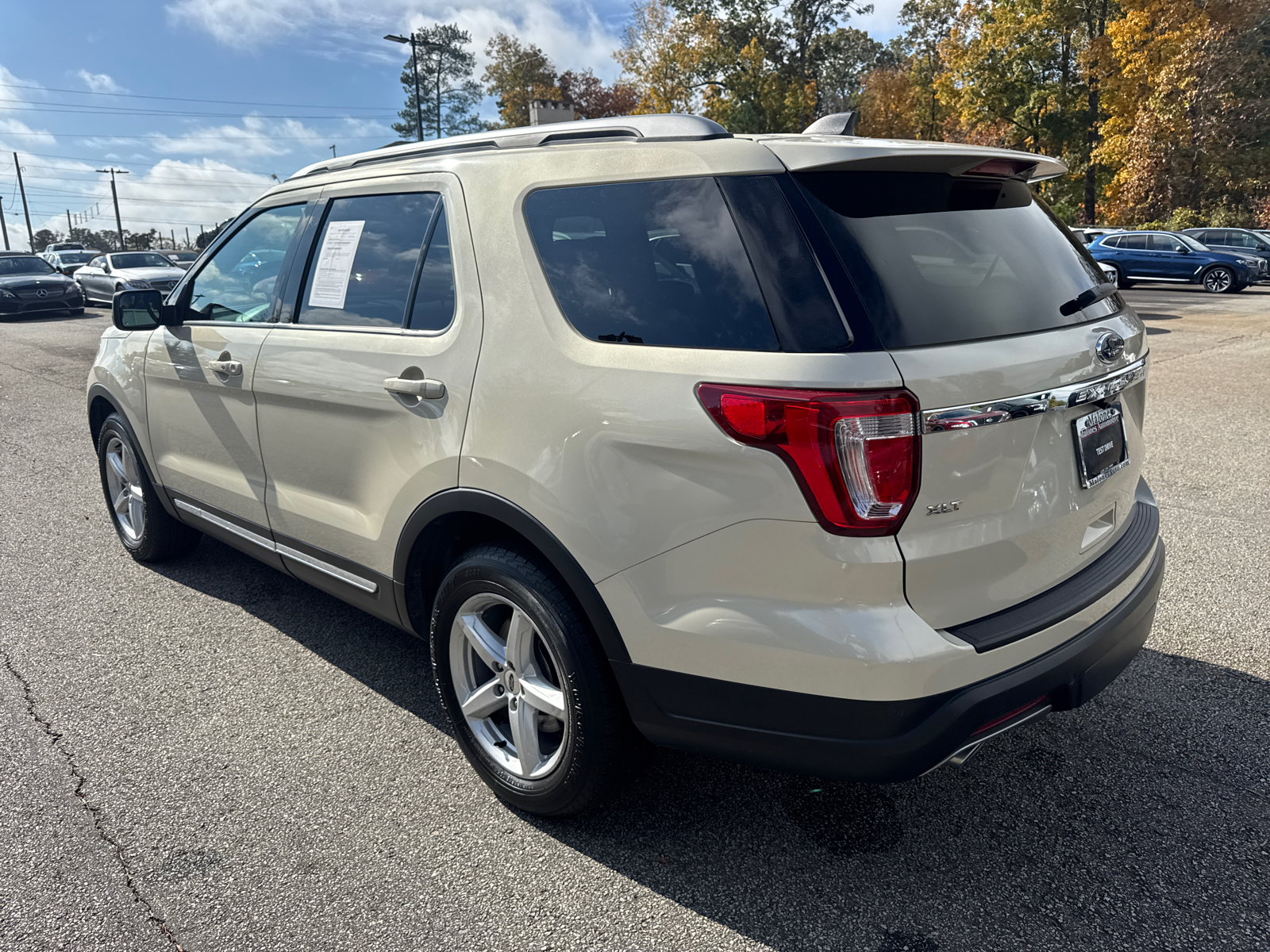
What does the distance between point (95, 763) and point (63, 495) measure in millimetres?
3946

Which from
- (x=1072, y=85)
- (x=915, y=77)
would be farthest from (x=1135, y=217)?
(x=915, y=77)

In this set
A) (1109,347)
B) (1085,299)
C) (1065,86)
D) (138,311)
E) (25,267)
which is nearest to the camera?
(1109,347)

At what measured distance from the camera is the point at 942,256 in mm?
2189

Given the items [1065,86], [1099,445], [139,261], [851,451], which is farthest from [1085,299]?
[1065,86]

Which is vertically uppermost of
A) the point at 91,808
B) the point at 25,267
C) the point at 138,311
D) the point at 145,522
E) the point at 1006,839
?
the point at 25,267

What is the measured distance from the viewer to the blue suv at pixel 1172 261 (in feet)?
76.3

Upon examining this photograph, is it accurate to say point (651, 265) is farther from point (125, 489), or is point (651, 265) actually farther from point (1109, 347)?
point (125, 489)

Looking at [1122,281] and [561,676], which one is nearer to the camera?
[561,676]

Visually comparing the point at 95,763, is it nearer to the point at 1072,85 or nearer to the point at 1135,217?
the point at 1135,217

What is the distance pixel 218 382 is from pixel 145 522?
1.41m

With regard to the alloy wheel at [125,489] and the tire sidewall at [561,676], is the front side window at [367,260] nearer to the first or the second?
the tire sidewall at [561,676]

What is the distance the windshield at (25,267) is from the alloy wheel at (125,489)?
70.8ft

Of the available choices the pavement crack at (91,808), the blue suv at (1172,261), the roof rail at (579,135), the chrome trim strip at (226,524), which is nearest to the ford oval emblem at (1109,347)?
the roof rail at (579,135)

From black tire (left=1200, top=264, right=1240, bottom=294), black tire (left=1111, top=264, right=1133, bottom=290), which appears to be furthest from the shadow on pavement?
black tire (left=1200, top=264, right=1240, bottom=294)
